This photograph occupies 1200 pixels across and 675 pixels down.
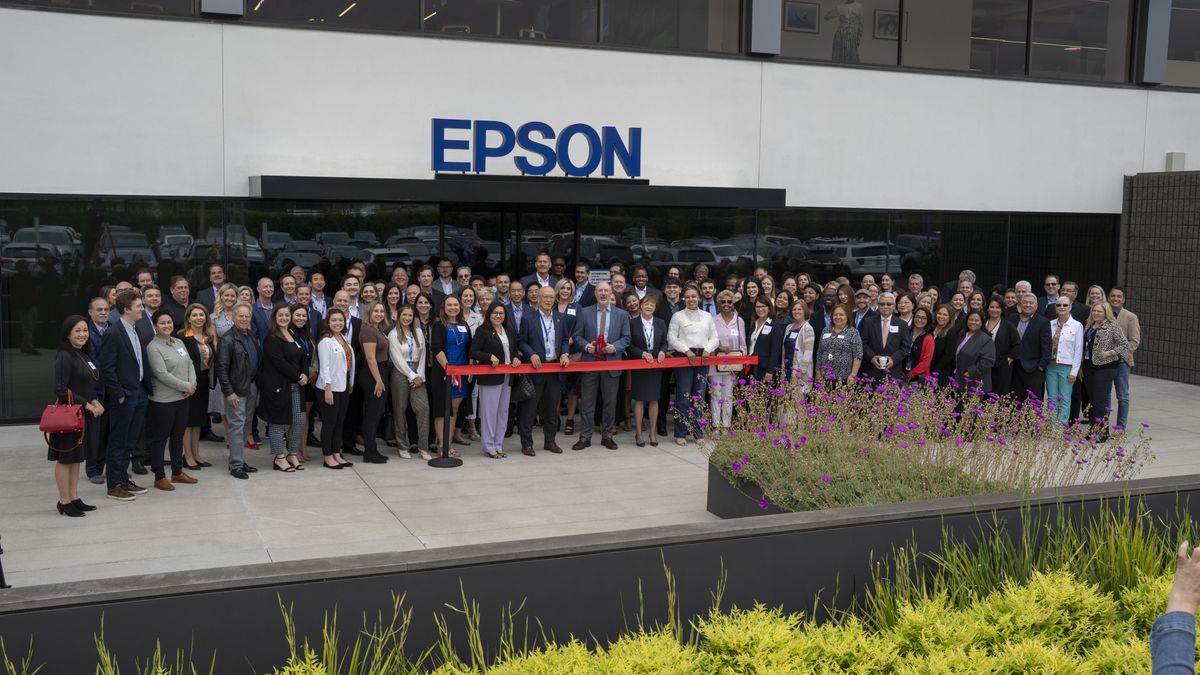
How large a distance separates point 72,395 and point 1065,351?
422 inches

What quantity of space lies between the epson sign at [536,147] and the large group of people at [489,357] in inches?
70.5

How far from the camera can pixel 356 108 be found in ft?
48.9

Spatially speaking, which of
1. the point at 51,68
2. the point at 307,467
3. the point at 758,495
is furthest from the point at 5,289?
the point at 758,495

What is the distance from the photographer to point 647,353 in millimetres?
12625

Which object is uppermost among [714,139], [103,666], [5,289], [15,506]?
[714,139]

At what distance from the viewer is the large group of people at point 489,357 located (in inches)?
412

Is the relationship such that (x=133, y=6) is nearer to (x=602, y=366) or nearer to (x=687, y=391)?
(x=602, y=366)

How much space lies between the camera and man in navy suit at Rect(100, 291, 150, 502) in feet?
32.2

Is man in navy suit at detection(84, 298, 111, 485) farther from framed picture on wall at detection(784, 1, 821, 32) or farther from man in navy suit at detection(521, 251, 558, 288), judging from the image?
framed picture on wall at detection(784, 1, 821, 32)

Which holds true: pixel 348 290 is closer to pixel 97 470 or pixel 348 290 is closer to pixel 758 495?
pixel 97 470

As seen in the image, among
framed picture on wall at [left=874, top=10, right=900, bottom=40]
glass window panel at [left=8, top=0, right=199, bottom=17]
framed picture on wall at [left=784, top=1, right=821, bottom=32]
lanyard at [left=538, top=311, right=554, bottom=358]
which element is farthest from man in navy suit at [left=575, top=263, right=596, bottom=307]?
framed picture on wall at [left=874, top=10, right=900, bottom=40]

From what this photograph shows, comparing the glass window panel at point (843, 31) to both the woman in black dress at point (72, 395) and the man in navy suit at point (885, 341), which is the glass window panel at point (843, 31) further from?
the woman in black dress at point (72, 395)

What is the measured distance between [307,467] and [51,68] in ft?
20.3

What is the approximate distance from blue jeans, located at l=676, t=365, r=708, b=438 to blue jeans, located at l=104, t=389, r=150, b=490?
577cm
